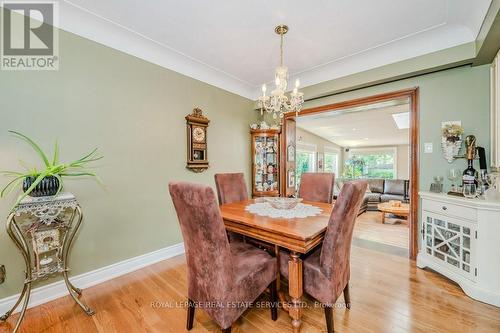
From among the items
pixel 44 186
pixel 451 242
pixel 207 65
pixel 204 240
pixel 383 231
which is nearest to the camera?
pixel 204 240

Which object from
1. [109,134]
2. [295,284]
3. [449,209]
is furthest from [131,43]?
[449,209]

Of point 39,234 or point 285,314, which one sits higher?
point 39,234

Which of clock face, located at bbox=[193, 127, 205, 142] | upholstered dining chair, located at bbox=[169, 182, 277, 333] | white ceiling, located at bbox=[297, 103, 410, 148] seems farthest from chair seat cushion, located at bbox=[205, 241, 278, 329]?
white ceiling, located at bbox=[297, 103, 410, 148]

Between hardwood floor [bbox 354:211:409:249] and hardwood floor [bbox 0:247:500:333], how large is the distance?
1.13 m

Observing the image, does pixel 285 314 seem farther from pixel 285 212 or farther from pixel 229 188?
pixel 229 188

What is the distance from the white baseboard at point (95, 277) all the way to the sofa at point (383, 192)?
14.8ft

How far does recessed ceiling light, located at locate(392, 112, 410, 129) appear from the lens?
513 centimetres

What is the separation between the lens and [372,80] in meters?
2.62

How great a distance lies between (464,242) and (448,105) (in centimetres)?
148

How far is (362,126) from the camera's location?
633cm

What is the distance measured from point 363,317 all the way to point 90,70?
331 centimetres

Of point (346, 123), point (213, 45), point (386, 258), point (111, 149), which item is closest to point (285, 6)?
point (213, 45)

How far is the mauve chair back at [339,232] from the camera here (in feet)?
4.07

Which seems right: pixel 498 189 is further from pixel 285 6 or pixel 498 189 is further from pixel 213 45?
pixel 213 45
